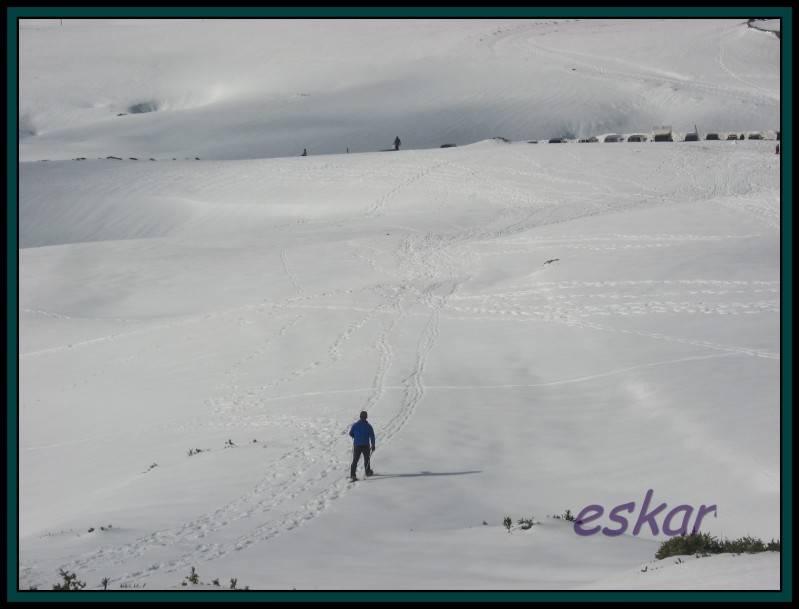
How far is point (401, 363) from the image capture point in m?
20.6

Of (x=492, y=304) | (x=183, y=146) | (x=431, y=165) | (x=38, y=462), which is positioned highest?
(x=183, y=146)

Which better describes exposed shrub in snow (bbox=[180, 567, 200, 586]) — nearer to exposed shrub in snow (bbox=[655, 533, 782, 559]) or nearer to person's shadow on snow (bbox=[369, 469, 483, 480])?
person's shadow on snow (bbox=[369, 469, 483, 480])

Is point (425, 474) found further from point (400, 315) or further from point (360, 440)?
point (400, 315)

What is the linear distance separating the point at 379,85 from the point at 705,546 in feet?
255

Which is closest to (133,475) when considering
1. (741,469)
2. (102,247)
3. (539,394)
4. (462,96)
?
(539,394)

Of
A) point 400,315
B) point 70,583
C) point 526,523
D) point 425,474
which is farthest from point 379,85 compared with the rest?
point 70,583

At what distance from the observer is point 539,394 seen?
17828 millimetres

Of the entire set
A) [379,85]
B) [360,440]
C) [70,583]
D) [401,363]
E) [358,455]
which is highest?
[379,85]

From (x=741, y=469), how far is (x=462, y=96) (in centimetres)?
6828

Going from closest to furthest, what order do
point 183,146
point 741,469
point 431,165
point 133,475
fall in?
point 741,469
point 133,475
point 431,165
point 183,146

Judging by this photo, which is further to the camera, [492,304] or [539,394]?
[492,304]

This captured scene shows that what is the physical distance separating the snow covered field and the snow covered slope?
20916mm

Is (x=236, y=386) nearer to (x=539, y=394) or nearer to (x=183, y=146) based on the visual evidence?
(x=539, y=394)

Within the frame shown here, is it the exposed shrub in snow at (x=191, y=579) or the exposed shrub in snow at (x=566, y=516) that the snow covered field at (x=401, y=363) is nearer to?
the exposed shrub in snow at (x=191, y=579)
